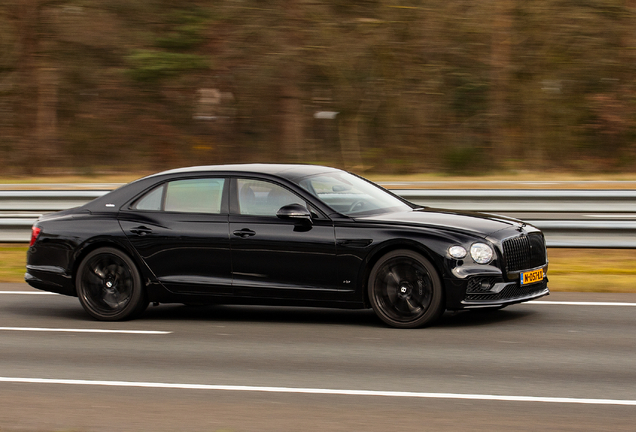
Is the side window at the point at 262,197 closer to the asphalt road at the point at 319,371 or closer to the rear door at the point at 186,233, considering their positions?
the rear door at the point at 186,233

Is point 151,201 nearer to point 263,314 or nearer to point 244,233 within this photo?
point 244,233

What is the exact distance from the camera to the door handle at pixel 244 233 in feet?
28.4

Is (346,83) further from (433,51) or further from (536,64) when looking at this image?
(536,64)

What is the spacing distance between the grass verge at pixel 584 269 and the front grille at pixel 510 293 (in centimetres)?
215

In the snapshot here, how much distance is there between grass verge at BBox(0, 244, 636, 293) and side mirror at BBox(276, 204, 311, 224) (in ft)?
11.6

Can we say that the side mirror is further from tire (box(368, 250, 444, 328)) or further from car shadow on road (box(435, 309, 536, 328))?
car shadow on road (box(435, 309, 536, 328))

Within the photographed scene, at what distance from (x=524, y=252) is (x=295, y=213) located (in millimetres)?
2152

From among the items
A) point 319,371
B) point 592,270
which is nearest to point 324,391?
point 319,371

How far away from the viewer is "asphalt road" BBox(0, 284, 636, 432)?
18.1 ft

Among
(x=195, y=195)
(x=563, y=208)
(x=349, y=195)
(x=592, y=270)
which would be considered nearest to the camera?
(x=349, y=195)

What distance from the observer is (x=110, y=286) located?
9.24 m

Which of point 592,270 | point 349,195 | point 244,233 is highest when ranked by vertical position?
point 349,195

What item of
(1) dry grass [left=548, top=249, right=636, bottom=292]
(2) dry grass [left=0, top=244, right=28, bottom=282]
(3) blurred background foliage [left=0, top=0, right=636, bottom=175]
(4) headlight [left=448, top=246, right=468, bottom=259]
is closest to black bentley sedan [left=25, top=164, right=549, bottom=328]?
(4) headlight [left=448, top=246, right=468, bottom=259]

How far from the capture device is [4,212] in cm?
1447
